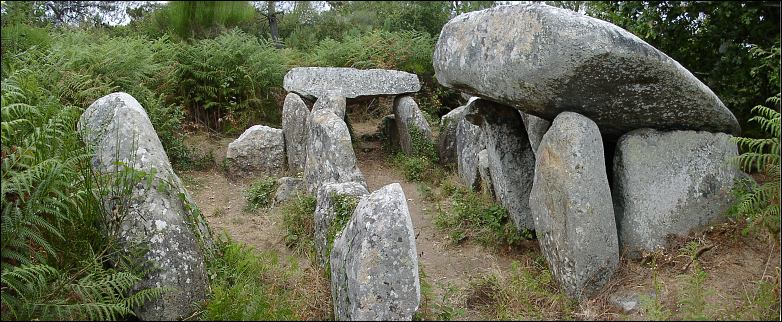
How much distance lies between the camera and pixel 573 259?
230 inches

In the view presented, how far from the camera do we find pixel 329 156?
28.6 ft

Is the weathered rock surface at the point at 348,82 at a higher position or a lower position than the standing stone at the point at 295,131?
higher

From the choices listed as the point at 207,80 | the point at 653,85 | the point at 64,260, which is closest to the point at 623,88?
the point at 653,85

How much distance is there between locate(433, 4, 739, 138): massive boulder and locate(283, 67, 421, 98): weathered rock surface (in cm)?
414

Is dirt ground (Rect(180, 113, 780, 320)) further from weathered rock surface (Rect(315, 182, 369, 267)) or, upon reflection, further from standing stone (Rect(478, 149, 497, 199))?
standing stone (Rect(478, 149, 497, 199))

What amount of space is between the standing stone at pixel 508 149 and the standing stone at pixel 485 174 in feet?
2.09

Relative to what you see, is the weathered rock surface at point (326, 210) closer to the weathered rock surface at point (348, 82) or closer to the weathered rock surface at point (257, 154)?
the weathered rock surface at point (257, 154)

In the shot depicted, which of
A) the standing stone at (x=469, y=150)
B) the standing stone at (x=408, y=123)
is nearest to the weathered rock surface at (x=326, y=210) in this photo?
the standing stone at (x=469, y=150)

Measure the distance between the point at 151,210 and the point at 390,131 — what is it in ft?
21.1

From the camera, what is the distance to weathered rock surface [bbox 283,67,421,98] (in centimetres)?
1085

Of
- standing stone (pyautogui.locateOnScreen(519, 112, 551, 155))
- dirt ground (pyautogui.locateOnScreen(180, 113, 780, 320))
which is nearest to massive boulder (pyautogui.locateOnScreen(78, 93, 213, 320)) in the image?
dirt ground (pyautogui.locateOnScreen(180, 113, 780, 320))

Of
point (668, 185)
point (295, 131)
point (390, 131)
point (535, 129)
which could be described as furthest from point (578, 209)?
point (390, 131)

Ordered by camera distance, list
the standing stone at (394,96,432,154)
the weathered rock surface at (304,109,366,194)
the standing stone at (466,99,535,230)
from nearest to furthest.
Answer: the standing stone at (466,99,535,230)
the weathered rock surface at (304,109,366,194)
the standing stone at (394,96,432,154)

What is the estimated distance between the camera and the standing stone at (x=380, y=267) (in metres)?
4.78
